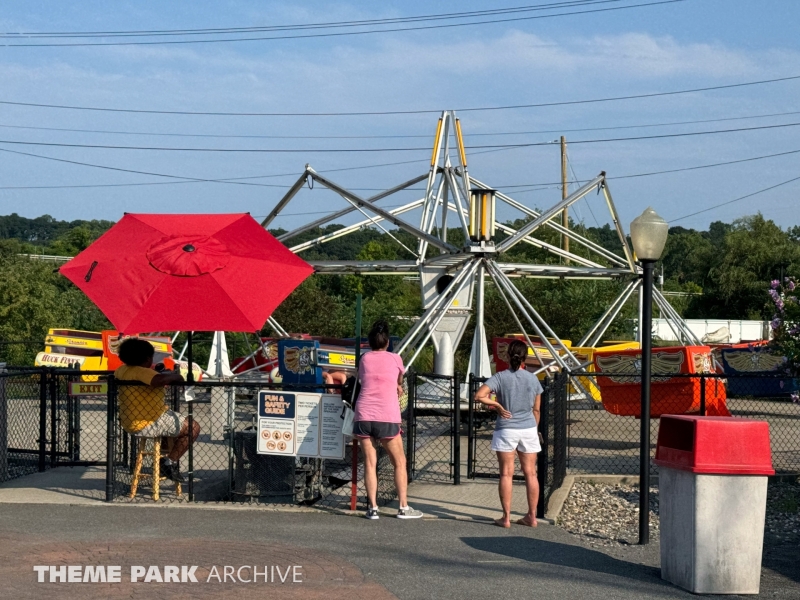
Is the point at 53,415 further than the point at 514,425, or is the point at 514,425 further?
the point at 53,415

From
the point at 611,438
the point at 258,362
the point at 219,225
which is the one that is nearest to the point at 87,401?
the point at 258,362

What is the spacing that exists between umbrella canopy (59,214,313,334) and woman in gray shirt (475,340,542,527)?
2.19 meters

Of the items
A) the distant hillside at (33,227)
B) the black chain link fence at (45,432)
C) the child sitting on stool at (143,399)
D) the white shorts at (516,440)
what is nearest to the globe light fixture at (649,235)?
the white shorts at (516,440)

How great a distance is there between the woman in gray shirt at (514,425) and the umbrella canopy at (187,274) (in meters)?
2.19

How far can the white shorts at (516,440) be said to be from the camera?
30.3 feet

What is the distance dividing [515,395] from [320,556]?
2407 mm

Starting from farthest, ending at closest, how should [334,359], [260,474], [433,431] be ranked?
[334,359] → [433,431] → [260,474]

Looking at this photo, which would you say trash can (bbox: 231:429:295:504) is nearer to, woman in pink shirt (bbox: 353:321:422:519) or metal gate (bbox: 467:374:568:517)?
woman in pink shirt (bbox: 353:321:422:519)

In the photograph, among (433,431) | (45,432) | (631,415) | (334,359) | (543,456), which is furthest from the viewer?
(334,359)

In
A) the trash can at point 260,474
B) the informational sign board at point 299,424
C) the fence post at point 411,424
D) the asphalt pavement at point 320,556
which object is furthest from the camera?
the fence post at point 411,424

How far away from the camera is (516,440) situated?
30.4 ft

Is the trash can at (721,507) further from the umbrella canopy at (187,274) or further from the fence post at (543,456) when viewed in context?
the umbrella canopy at (187,274)

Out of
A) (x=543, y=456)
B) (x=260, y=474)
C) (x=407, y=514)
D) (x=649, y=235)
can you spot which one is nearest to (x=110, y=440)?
(x=260, y=474)

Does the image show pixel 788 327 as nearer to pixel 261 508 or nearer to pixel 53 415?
pixel 261 508
